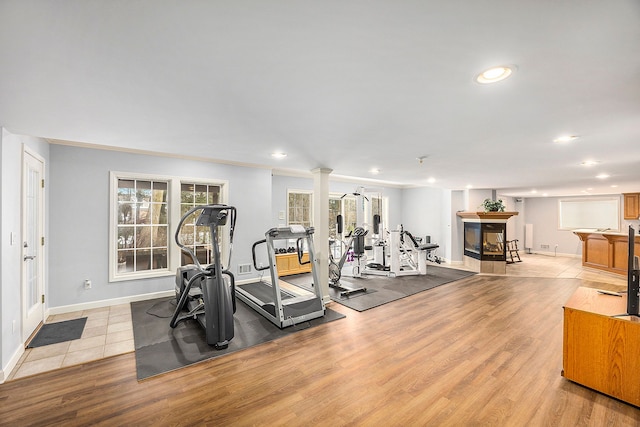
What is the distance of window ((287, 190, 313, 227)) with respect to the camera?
7.02 m

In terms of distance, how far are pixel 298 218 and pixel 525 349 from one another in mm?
5216

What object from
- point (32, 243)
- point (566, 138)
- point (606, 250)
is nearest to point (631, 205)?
point (606, 250)

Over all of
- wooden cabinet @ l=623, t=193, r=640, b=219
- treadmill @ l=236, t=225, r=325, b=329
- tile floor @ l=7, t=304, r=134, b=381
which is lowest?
tile floor @ l=7, t=304, r=134, b=381

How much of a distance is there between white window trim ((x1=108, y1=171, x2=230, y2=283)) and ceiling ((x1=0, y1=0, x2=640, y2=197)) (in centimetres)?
169

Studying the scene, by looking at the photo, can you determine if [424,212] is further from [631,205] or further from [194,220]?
[194,220]

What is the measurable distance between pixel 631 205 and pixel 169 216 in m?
12.8

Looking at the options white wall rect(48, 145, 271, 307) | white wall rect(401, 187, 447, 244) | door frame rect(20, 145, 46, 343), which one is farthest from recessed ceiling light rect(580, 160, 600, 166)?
door frame rect(20, 145, 46, 343)

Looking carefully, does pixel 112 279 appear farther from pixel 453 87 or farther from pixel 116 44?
pixel 453 87

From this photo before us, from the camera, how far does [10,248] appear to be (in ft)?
8.71

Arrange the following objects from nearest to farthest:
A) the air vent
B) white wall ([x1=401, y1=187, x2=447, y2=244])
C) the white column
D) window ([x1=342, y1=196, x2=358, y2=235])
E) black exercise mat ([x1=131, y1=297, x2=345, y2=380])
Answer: black exercise mat ([x1=131, y1=297, x2=345, y2=380]), the white column, the air vent, window ([x1=342, y1=196, x2=358, y2=235]), white wall ([x1=401, y1=187, x2=447, y2=244])

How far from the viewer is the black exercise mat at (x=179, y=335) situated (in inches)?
109

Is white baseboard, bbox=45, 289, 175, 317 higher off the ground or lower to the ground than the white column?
lower

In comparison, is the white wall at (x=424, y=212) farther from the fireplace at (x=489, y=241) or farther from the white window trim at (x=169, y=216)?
the white window trim at (x=169, y=216)

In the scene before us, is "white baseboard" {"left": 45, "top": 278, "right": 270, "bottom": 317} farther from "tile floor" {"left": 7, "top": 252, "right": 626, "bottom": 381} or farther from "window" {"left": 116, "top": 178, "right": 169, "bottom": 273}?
"window" {"left": 116, "top": 178, "right": 169, "bottom": 273}
